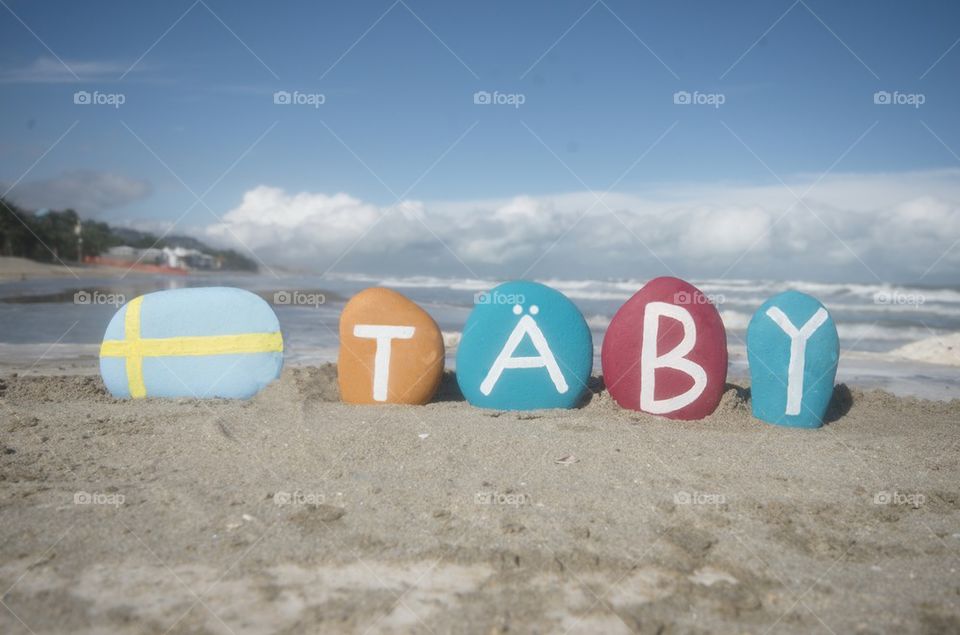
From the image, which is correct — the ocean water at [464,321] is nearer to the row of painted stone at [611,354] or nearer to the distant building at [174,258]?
the row of painted stone at [611,354]

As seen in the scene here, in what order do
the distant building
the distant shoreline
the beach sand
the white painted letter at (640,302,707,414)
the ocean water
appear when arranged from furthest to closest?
the distant building
the distant shoreline
the ocean water
the white painted letter at (640,302,707,414)
the beach sand

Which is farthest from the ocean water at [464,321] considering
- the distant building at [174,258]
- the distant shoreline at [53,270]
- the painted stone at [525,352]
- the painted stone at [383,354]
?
the distant building at [174,258]

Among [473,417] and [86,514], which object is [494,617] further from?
[473,417]

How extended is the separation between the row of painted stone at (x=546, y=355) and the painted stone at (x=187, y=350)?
1 centimetres

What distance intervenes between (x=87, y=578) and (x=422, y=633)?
5.30 ft

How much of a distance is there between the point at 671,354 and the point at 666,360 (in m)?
0.07

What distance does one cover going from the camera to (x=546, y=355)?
21.3 feet

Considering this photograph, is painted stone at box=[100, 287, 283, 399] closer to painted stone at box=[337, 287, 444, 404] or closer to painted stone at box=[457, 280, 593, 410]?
painted stone at box=[337, 287, 444, 404]

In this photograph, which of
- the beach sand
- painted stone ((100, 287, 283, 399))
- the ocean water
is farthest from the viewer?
the ocean water

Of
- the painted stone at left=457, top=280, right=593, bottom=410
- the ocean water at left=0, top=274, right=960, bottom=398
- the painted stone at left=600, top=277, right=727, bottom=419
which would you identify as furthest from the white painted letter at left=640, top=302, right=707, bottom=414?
the ocean water at left=0, top=274, right=960, bottom=398

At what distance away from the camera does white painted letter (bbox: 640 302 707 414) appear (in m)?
6.36

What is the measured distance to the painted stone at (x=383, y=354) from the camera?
6.52 m

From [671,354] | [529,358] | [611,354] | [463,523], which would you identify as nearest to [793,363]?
[671,354]

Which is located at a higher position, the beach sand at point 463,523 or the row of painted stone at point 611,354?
the row of painted stone at point 611,354
